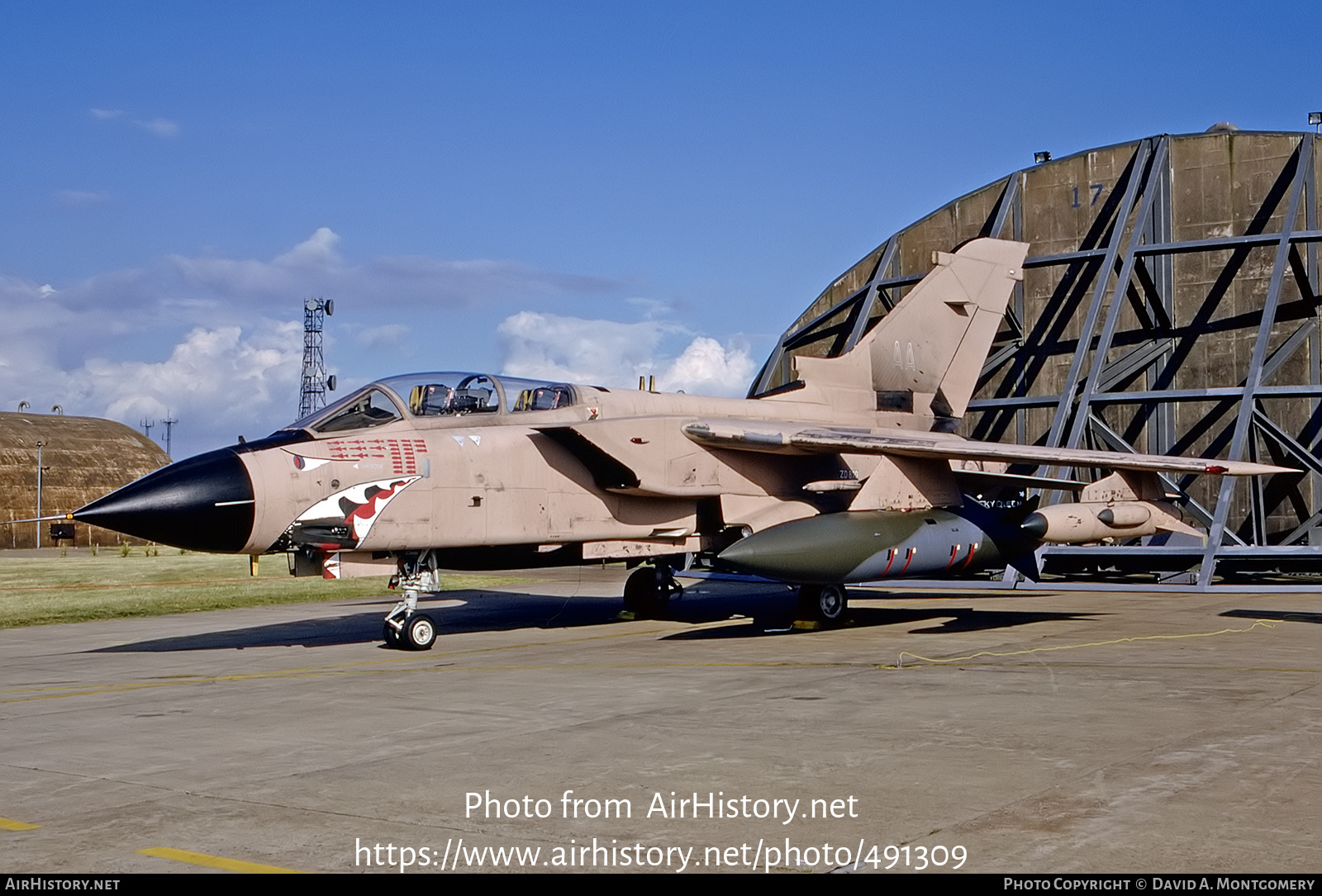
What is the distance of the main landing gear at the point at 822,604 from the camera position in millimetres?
15906

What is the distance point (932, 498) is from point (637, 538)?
405cm

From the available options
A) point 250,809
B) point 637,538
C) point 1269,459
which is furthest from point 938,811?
point 1269,459

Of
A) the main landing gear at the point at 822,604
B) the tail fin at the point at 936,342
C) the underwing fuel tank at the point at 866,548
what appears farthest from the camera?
the tail fin at the point at 936,342

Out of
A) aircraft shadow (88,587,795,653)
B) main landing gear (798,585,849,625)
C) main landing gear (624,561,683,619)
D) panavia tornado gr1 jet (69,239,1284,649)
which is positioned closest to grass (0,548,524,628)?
aircraft shadow (88,587,795,653)

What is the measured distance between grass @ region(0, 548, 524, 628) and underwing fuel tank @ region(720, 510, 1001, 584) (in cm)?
1012

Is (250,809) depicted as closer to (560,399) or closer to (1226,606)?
(560,399)

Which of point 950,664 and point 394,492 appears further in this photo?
point 394,492

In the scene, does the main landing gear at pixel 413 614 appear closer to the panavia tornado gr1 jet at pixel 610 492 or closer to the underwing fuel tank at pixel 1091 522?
the panavia tornado gr1 jet at pixel 610 492

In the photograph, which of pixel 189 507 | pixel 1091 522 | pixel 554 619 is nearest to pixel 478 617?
pixel 554 619

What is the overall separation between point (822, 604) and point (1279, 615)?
638cm

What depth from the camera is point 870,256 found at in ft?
96.2

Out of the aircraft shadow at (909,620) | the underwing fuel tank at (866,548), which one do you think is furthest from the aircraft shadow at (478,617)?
the underwing fuel tank at (866,548)

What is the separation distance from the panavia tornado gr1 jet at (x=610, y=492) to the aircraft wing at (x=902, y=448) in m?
0.04

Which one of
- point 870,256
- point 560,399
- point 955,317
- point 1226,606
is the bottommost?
point 1226,606
